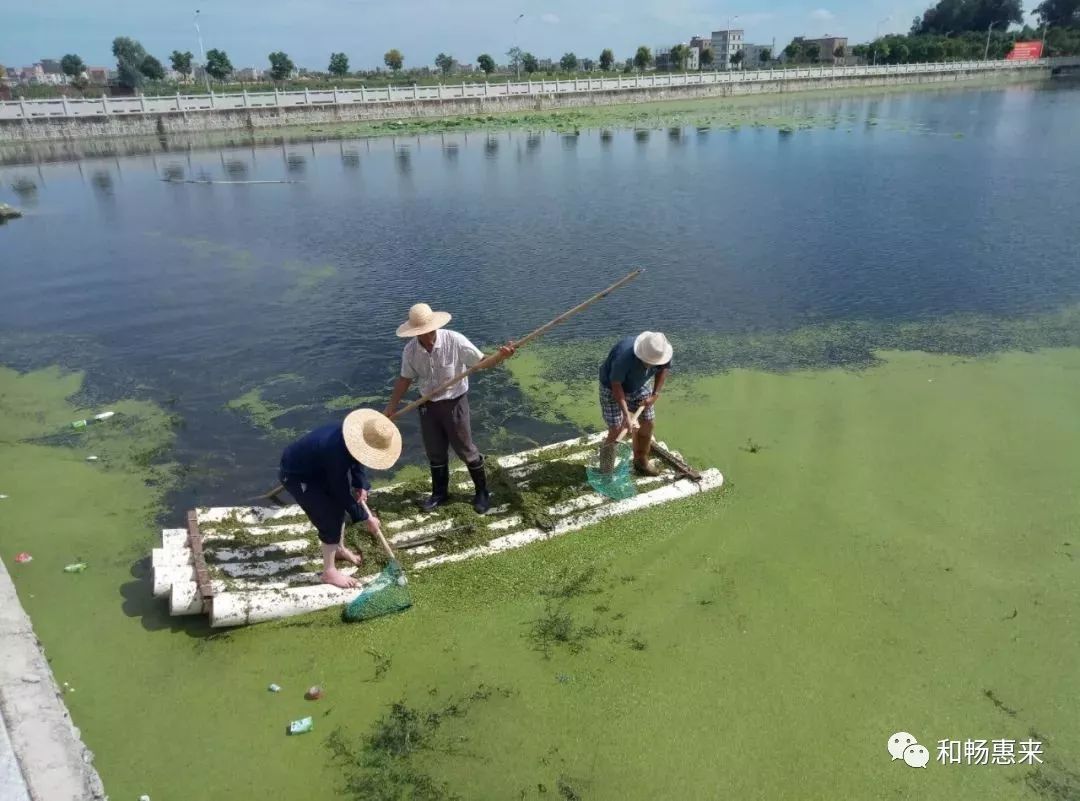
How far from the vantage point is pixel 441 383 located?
520 centimetres

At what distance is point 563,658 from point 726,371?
16.5 ft

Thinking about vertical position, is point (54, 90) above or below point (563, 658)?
above

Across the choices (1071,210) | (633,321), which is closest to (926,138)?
(1071,210)

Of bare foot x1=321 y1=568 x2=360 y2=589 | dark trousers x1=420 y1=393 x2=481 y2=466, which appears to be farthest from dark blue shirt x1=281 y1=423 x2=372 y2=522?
dark trousers x1=420 y1=393 x2=481 y2=466

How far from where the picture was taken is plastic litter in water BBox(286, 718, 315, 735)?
3.75 metres

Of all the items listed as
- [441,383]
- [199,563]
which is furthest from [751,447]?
[199,563]

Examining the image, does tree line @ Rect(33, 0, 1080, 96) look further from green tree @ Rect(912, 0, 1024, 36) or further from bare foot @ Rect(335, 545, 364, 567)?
bare foot @ Rect(335, 545, 364, 567)

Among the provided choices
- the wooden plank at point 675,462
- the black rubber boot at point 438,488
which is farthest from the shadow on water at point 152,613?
the wooden plank at point 675,462

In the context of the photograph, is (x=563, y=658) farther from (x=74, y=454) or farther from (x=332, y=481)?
(x=74, y=454)

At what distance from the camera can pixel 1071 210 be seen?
15.4 metres

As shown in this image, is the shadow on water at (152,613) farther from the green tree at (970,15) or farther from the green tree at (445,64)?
the green tree at (970,15)

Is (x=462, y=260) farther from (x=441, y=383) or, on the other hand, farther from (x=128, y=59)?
(x=128, y=59)

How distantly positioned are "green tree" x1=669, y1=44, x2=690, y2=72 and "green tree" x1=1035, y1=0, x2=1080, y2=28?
177 ft

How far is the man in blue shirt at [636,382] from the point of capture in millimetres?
5207
